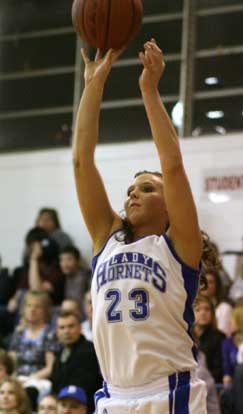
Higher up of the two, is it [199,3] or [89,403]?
[199,3]

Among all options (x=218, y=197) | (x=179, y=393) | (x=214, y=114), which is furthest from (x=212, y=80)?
(x=179, y=393)

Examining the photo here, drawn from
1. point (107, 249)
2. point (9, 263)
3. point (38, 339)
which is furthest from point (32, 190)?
point (107, 249)

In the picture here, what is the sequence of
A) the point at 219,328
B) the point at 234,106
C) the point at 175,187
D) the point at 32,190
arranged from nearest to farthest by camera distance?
the point at 175,187, the point at 219,328, the point at 234,106, the point at 32,190

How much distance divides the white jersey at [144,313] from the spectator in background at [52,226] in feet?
27.6

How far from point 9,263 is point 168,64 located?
3280 mm

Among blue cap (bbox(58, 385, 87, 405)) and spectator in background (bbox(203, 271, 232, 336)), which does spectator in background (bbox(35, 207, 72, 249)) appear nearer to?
spectator in background (bbox(203, 271, 232, 336))

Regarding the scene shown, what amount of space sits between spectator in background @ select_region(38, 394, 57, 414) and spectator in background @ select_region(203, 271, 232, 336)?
6.10ft

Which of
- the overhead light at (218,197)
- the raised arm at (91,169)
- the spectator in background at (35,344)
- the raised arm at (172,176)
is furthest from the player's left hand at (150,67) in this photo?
the overhead light at (218,197)

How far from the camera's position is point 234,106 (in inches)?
529

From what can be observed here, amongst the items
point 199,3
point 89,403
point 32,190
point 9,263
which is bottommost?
point 89,403

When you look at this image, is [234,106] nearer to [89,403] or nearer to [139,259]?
[89,403]

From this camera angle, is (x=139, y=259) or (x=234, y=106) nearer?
(x=139, y=259)

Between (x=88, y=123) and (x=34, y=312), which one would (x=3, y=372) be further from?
(x=88, y=123)

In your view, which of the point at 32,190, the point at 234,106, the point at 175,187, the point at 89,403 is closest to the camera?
the point at 175,187
